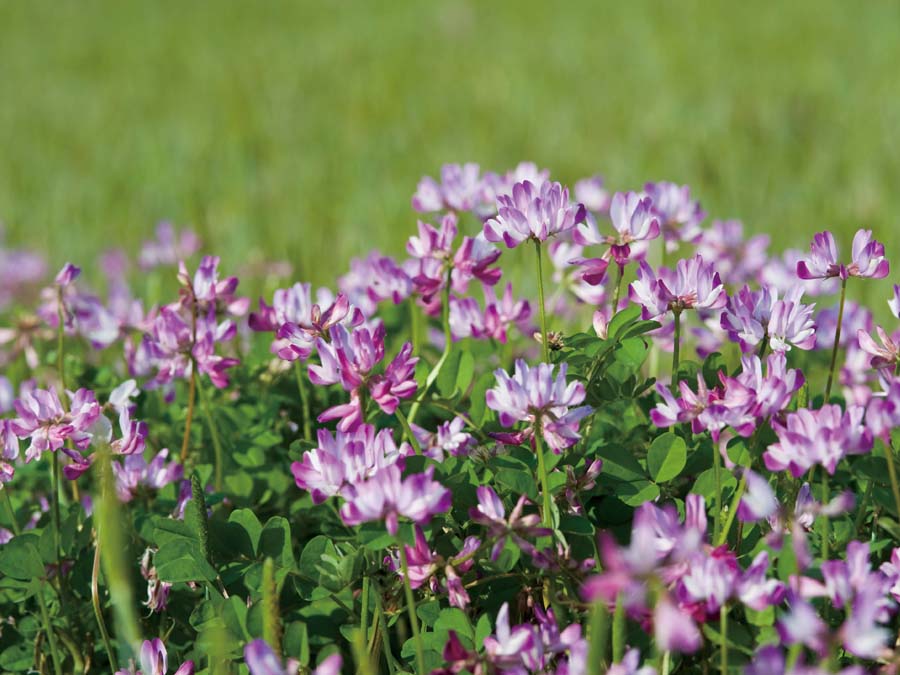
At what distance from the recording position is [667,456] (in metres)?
1.21

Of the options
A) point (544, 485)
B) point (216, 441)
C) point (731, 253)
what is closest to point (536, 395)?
point (544, 485)

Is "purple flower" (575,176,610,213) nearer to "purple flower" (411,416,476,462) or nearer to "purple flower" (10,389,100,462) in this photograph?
"purple flower" (411,416,476,462)

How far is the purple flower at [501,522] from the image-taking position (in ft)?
3.47

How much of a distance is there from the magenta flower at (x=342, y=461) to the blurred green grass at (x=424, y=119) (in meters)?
1.07

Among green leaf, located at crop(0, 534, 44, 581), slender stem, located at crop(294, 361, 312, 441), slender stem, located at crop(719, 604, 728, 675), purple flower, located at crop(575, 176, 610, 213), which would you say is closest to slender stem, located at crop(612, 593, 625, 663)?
slender stem, located at crop(719, 604, 728, 675)

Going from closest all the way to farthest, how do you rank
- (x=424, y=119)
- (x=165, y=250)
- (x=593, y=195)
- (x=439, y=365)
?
(x=439, y=365) → (x=593, y=195) → (x=165, y=250) → (x=424, y=119)

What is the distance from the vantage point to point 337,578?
1.13 m

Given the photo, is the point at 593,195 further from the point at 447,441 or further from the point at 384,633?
the point at 384,633

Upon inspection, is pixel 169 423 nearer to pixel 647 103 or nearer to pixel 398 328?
pixel 398 328

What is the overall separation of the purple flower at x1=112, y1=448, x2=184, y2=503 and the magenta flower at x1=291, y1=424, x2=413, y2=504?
38cm

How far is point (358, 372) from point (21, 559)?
50cm

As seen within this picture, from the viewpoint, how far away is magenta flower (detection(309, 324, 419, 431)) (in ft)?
3.65

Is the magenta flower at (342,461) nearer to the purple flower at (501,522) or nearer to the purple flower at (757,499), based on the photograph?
the purple flower at (501,522)

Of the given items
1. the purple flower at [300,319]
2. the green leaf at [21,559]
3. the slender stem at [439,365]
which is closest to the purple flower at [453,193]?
the slender stem at [439,365]
